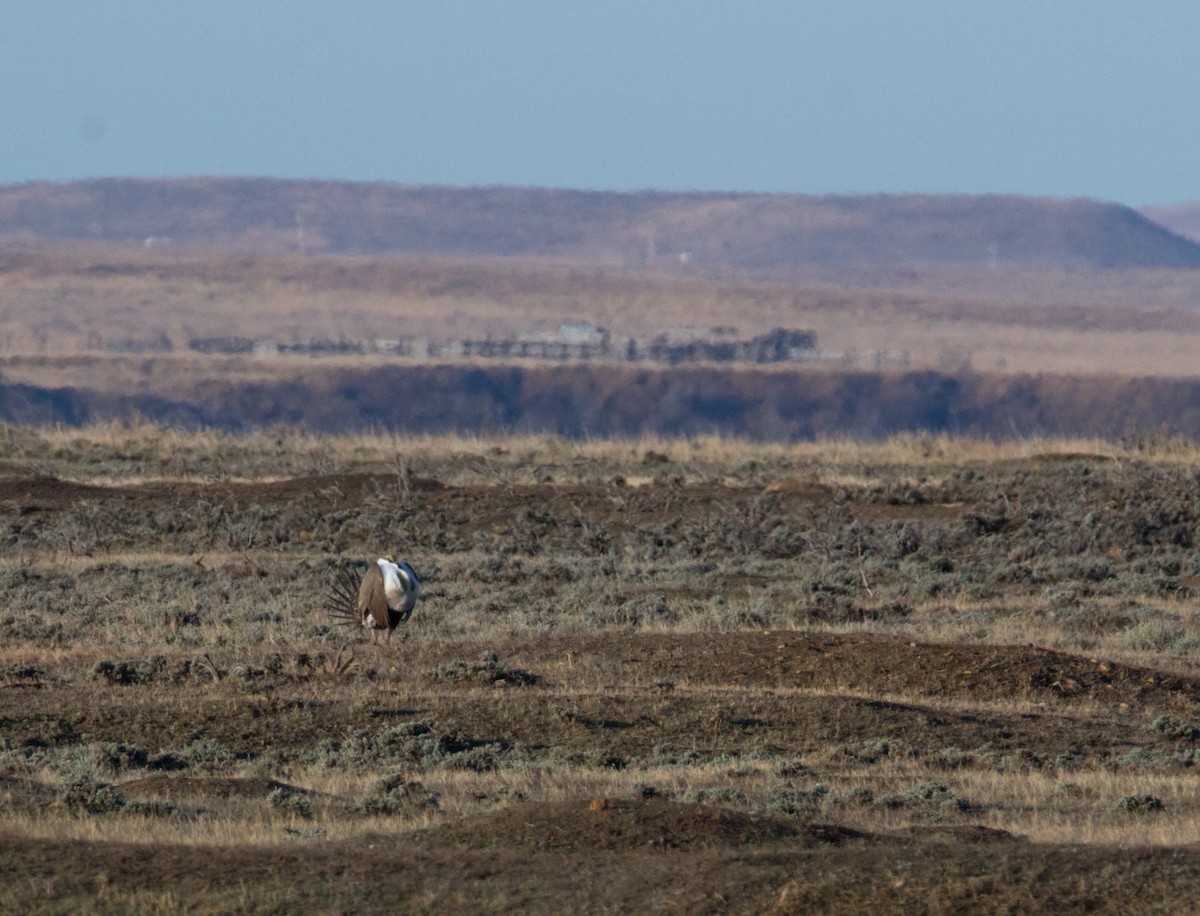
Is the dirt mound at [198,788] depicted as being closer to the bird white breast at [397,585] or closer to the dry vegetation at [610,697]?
the dry vegetation at [610,697]

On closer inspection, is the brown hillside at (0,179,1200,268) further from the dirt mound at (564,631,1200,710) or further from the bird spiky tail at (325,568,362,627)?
the dirt mound at (564,631,1200,710)

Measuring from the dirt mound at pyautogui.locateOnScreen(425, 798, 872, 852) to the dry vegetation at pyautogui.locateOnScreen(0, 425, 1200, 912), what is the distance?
0.07 feet

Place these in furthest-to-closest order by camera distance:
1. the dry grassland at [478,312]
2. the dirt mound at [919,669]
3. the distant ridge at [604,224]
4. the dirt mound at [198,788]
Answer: the distant ridge at [604,224] → the dry grassland at [478,312] → the dirt mound at [919,669] → the dirt mound at [198,788]

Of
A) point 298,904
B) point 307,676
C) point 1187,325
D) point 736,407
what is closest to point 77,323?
point 736,407

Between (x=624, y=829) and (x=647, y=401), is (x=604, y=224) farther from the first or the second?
(x=624, y=829)

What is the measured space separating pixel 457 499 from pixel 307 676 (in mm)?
12200

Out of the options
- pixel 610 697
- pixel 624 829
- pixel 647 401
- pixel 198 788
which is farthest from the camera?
pixel 647 401

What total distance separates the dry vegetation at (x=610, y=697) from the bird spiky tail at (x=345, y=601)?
27 cm

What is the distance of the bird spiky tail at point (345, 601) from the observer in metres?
14.5

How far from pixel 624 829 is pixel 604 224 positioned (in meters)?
143

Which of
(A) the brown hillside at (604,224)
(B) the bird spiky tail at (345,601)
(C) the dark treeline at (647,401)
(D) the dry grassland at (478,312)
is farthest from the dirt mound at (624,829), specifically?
(A) the brown hillside at (604,224)

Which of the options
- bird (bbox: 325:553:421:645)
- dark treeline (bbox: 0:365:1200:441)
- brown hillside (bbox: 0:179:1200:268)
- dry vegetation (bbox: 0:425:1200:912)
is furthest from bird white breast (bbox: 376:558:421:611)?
brown hillside (bbox: 0:179:1200:268)

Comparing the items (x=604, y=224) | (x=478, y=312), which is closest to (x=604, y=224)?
(x=604, y=224)

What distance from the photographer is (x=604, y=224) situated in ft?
486
